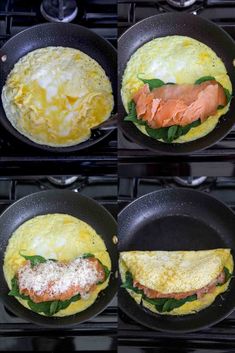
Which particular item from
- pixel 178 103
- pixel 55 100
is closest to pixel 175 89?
pixel 178 103

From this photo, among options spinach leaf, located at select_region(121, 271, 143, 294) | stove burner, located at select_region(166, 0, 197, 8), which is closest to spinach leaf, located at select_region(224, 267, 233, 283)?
spinach leaf, located at select_region(121, 271, 143, 294)

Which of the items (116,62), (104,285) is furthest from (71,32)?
(104,285)

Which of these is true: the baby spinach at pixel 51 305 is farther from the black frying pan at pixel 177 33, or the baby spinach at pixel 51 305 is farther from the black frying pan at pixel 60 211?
the black frying pan at pixel 177 33

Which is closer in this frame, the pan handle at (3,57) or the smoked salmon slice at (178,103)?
the smoked salmon slice at (178,103)

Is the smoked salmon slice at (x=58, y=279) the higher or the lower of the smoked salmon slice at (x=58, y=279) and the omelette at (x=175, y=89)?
the lower

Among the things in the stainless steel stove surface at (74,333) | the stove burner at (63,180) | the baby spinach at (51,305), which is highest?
the stove burner at (63,180)

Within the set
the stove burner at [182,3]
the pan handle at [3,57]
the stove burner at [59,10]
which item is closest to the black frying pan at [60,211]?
the pan handle at [3,57]
